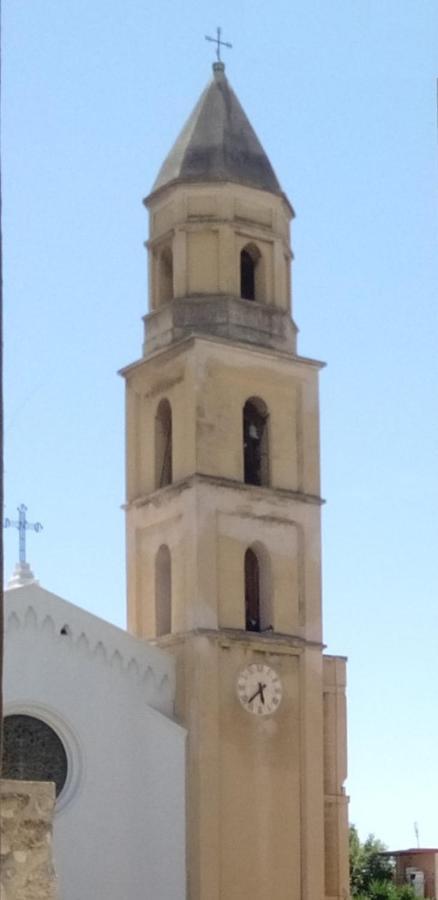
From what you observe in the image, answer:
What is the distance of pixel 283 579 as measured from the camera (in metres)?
27.1

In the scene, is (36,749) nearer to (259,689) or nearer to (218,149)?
(259,689)

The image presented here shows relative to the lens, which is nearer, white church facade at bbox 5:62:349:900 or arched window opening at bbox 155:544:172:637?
white church facade at bbox 5:62:349:900

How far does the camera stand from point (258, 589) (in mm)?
27328

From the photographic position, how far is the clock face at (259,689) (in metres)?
26.0

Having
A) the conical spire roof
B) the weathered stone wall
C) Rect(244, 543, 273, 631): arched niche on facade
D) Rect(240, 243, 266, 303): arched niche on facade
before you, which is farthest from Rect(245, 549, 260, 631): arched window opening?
the weathered stone wall

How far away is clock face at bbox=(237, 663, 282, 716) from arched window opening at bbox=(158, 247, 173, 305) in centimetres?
624

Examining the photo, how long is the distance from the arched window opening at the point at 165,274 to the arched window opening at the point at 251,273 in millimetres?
1158

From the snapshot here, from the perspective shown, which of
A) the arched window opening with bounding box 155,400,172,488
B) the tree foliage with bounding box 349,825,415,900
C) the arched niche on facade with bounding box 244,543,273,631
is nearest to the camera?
the arched niche on facade with bounding box 244,543,273,631

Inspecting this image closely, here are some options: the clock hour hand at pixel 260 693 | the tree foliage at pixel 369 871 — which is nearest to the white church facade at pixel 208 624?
the clock hour hand at pixel 260 693

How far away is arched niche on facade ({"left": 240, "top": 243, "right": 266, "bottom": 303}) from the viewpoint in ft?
92.6

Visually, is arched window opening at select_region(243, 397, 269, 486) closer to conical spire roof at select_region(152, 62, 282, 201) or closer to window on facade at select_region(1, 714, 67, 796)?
conical spire roof at select_region(152, 62, 282, 201)

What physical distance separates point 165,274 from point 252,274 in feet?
4.69

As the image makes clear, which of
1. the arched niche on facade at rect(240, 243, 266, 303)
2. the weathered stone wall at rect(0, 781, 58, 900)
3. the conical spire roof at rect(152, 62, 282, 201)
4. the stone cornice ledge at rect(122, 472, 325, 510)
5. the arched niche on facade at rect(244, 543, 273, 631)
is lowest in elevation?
the weathered stone wall at rect(0, 781, 58, 900)

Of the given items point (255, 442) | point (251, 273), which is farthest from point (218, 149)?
point (255, 442)
